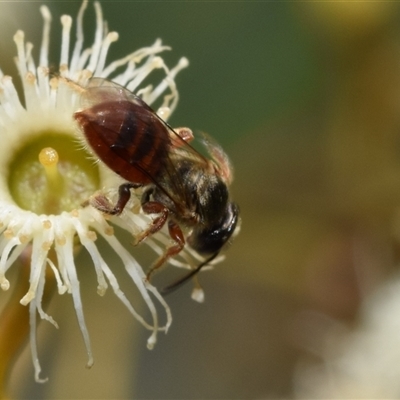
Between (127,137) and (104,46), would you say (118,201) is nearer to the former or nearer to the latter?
(127,137)

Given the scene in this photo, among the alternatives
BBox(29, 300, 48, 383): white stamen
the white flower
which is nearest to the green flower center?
the white flower

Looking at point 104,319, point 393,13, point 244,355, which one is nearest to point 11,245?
point 104,319

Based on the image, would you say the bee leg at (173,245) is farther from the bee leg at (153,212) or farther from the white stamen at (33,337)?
the white stamen at (33,337)

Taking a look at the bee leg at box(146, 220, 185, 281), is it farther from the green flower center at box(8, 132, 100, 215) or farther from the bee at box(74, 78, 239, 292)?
the green flower center at box(8, 132, 100, 215)

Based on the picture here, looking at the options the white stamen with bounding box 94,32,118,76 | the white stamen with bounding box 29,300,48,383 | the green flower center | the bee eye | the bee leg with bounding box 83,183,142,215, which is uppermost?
the white stamen with bounding box 94,32,118,76

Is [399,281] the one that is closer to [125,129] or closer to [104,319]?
[104,319]

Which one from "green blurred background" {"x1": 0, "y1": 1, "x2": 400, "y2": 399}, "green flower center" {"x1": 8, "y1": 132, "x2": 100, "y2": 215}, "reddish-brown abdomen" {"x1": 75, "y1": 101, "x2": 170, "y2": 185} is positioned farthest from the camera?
"green blurred background" {"x1": 0, "y1": 1, "x2": 400, "y2": 399}

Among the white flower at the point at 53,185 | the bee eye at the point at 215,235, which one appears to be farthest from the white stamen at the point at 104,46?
the bee eye at the point at 215,235
